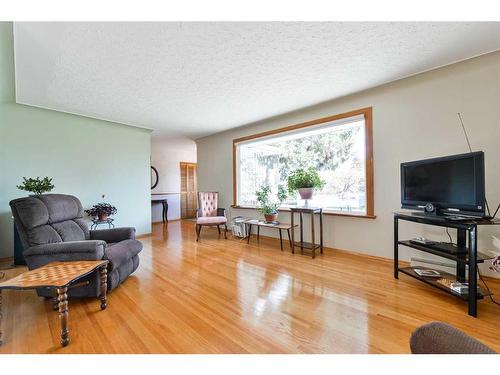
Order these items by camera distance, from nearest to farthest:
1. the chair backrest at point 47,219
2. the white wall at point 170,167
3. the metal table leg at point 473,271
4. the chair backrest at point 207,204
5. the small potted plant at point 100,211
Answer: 1. the metal table leg at point 473,271
2. the chair backrest at point 47,219
3. the small potted plant at point 100,211
4. the chair backrest at point 207,204
5. the white wall at point 170,167

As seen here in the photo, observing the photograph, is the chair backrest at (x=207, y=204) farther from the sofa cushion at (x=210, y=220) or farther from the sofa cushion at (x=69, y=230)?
the sofa cushion at (x=69, y=230)

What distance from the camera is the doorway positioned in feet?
23.6

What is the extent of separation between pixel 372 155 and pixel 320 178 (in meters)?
0.80

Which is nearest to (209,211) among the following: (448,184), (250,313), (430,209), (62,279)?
(250,313)

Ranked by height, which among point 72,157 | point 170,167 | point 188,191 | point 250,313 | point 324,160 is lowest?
point 250,313

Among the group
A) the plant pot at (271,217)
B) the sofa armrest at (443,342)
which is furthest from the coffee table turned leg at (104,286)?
the plant pot at (271,217)

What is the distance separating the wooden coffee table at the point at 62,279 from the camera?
1.34 m

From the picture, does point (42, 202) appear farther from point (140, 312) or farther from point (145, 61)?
point (145, 61)

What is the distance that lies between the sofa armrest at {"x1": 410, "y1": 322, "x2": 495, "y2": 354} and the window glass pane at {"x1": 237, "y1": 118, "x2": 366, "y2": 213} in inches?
96.3

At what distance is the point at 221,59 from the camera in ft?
6.75

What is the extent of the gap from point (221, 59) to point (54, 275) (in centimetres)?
221

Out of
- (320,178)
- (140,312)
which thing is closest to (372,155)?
(320,178)

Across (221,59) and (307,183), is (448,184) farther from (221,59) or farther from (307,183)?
(221,59)

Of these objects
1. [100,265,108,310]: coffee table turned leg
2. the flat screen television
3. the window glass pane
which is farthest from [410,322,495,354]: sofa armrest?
the window glass pane
